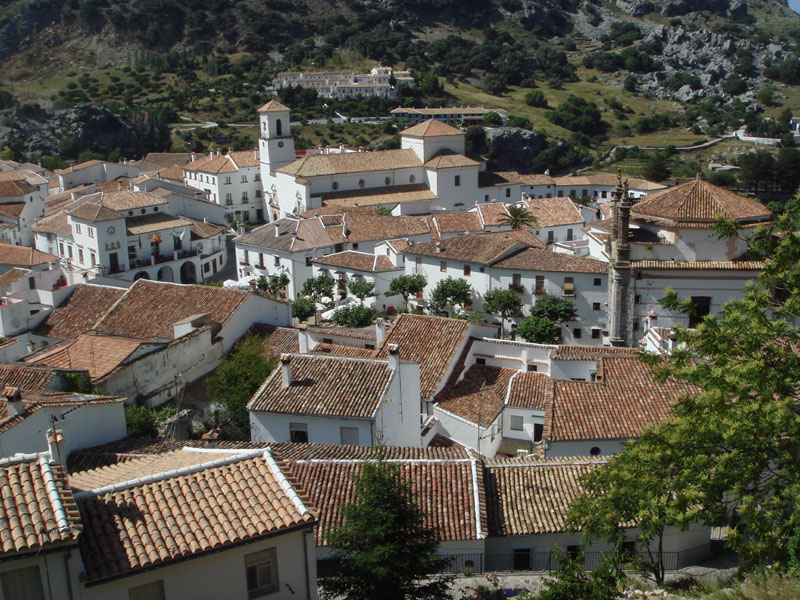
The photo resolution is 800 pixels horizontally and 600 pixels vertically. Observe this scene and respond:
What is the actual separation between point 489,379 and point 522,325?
28.3ft

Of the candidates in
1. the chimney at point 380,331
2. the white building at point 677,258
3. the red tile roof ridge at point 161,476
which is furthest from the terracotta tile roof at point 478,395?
the red tile roof ridge at point 161,476

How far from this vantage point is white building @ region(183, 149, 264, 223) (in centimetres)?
6944

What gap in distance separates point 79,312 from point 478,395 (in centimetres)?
1665

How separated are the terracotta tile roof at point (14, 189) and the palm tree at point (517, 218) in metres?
34.5

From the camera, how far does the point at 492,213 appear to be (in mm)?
56656

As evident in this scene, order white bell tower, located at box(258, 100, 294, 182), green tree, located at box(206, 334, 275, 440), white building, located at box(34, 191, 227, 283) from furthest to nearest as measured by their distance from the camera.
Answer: white bell tower, located at box(258, 100, 294, 182), white building, located at box(34, 191, 227, 283), green tree, located at box(206, 334, 275, 440)

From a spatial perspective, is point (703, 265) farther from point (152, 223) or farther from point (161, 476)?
point (152, 223)

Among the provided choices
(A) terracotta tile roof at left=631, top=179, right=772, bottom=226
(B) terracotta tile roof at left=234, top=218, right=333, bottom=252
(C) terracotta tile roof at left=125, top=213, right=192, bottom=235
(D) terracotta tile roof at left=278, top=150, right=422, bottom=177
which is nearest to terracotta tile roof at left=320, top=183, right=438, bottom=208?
(D) terracotta tile roof at left=278, top=150, right=422, bottom=177

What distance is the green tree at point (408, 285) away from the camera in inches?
1668

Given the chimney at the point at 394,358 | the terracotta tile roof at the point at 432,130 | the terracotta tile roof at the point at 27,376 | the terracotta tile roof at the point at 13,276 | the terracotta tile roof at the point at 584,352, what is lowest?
the terracotta tile roof at the point at 584,352

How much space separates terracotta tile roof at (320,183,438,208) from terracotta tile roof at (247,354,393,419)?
38602 millimetres

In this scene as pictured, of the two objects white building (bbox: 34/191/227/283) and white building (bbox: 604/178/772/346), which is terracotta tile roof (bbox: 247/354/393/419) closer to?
white building (bbox: 604/178/772/346)

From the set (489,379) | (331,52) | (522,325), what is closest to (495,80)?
(331,52)

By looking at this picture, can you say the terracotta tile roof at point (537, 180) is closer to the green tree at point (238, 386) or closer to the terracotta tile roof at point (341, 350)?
the terracotta tile roof at point (341, 350)
